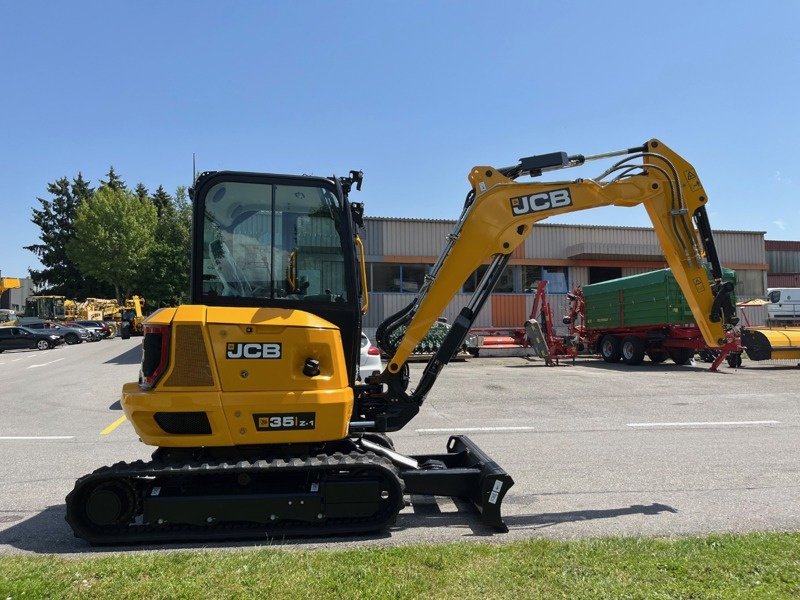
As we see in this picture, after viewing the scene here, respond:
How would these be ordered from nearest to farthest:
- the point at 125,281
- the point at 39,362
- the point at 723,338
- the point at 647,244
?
the point at 723,338, the point at 39,362, the point at 647,244, the point at 125,281

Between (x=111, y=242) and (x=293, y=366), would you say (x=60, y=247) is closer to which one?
(x=111, y=242)

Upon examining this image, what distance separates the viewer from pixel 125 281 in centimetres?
5409

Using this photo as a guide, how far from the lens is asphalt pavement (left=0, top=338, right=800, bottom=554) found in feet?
16.5

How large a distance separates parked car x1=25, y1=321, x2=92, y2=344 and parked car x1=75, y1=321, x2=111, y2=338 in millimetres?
1535

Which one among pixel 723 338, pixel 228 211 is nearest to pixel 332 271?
pixel 228 211

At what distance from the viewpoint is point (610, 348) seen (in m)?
22.6

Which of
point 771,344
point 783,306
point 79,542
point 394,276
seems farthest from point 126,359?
point 783,306

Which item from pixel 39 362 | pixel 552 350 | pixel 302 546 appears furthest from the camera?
pixel 39 362

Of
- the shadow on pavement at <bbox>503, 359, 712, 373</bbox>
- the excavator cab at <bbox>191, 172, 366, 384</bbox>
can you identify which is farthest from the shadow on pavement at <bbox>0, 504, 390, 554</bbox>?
the shadow on pavement at <bbox>503, 359, 712, 373</bbox>

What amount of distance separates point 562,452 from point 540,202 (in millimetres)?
3650

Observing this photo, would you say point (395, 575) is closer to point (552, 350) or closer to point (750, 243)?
point (552, 350)

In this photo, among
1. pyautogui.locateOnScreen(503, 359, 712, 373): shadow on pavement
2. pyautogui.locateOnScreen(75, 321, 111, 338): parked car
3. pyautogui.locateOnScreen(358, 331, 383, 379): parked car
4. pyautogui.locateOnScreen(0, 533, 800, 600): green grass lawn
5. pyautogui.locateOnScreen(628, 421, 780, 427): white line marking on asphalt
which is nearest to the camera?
pyautogui.locateOnScreen(0, 533, 800, 600): green grass lawn

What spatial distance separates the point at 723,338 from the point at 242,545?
4936 mm

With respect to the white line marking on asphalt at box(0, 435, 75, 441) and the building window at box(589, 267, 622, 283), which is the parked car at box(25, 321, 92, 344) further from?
the building window at box(589, 267, 622, 283)
